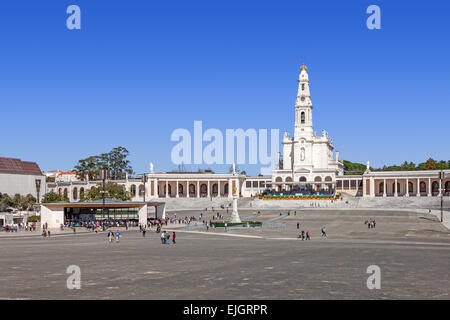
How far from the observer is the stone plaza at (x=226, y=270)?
19.7m

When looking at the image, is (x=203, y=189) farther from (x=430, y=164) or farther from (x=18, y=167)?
(x=430, y=164)

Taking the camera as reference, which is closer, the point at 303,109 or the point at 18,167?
the point at 18,167

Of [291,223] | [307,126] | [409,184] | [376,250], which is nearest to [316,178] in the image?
[307,126]

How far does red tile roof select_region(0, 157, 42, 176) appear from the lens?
121 metres

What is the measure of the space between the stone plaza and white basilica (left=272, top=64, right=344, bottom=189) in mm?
72267

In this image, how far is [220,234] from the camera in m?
54.3

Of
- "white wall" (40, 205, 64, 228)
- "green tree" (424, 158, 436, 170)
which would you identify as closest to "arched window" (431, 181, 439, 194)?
"green tree" (424, 158, 436, 170)

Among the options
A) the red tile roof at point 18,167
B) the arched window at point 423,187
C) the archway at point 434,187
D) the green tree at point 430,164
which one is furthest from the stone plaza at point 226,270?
the green tree at point 430,164

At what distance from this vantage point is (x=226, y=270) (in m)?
25.9

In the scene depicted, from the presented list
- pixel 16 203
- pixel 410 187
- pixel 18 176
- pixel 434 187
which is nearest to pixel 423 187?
pixel 434 187

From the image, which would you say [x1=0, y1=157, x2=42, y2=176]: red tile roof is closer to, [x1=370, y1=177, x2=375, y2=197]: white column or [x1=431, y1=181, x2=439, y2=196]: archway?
[x1=370, y1=177, x2=375, y2=197]: white column

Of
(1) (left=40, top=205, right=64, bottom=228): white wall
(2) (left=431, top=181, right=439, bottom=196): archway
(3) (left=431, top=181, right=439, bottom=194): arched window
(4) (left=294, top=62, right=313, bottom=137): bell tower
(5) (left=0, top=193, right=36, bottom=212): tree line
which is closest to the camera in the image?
(1) (left=40, top=205, right=64, bottom=228): white wall

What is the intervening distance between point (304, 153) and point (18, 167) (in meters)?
65.8
